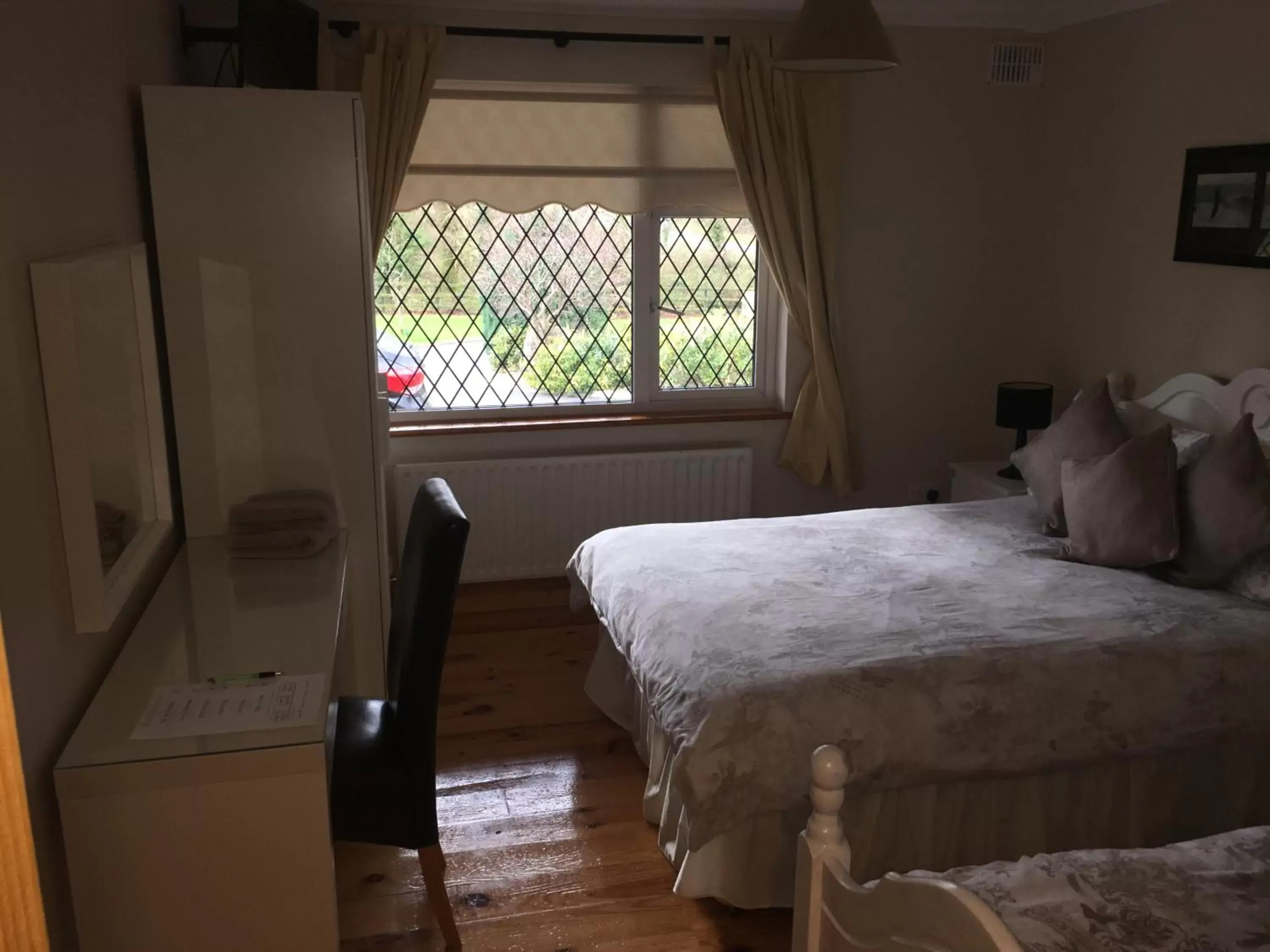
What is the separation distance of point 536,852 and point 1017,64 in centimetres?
362

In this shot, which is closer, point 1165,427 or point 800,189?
point 1165,427

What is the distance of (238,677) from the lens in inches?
78.2

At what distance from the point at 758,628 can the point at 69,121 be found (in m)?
1.82

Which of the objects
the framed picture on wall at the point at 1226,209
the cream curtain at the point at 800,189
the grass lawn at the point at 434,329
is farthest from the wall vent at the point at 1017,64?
the grass lawn at the point at 434,329

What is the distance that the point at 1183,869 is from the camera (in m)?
1.72

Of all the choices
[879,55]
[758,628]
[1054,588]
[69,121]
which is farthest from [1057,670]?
[69,121]

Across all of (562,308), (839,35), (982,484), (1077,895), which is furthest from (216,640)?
(982,484)

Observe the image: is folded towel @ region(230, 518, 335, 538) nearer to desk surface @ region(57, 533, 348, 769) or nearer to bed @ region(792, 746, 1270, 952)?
desk surface @ region(57, 533, 348, 769)

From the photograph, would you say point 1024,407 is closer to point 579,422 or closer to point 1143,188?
point 1143,188

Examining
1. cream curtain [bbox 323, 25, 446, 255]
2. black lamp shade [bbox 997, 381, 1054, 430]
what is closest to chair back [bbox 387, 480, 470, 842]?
cream curtain [bbox 323, 25, 446, 255]

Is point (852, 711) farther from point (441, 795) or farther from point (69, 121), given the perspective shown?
point (69, 121)

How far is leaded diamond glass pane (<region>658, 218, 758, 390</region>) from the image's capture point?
4.47 metres

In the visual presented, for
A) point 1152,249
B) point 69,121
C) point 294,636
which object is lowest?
point 294,636

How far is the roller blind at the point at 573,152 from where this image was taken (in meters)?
4.04
